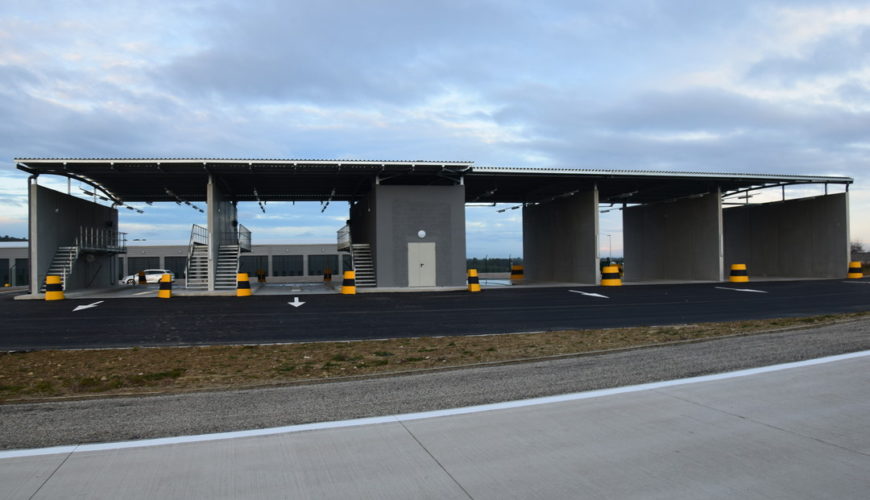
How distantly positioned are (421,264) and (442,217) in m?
2.43

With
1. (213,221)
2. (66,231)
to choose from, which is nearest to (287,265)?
(66,231)

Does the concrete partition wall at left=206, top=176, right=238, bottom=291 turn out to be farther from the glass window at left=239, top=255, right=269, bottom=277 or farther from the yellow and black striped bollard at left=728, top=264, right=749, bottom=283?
the yellow and black striped bollard at left=728, top=264, right=749, bottom=283

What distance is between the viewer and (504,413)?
569 centimetres

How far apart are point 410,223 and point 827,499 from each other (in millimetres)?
24153

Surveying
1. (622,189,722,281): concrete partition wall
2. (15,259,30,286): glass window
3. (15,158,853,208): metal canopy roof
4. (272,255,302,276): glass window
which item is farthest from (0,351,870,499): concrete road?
(15,259,30,286): glass window

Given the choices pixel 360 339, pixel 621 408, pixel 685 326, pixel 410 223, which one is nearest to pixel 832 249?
pixel 410 223

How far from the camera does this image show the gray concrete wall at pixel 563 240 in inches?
1192

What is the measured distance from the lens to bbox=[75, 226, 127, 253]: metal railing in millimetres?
30089

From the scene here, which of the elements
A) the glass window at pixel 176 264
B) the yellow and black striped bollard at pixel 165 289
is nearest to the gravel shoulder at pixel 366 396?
the yellow and black striped bollard at pixel 165 289

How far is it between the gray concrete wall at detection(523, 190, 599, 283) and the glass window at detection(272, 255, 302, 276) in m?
23.9

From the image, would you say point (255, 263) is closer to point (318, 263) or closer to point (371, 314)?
point (318, 263)

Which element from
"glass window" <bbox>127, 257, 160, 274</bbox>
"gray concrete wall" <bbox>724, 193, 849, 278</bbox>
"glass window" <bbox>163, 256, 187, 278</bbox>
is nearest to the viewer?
"gray concrete wall" <bbox>724, 193, 849, 278</bbox>

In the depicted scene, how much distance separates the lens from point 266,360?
932cm

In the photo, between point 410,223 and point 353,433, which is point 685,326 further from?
point 410,223
